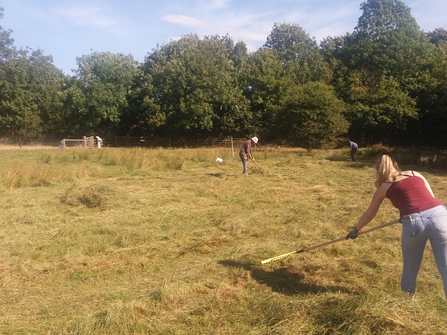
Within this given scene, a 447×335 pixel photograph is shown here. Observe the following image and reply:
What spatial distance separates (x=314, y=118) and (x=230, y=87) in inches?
490

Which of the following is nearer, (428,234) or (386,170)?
(428,234)

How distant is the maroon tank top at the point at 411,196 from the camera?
139 inches

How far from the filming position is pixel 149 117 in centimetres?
3675

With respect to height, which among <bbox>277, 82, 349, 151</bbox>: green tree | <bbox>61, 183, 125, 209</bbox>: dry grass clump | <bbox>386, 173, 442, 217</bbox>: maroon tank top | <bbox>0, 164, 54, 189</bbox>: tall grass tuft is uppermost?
<bbox>277, 82, 349, 151</bbox>: green tree

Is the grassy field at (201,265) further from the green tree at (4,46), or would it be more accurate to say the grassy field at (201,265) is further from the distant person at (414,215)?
the green tree at (4,46)

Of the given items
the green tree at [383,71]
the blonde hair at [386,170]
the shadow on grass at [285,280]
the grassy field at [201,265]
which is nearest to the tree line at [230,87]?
the green tree at [383,71]

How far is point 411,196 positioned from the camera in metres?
3.56

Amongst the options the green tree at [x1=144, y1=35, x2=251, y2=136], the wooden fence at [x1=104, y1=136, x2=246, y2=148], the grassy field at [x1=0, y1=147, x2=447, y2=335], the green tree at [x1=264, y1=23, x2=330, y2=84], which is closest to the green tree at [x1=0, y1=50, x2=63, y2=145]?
the wooden fence at [x1=104, y1=136, x2=246, y2=148]

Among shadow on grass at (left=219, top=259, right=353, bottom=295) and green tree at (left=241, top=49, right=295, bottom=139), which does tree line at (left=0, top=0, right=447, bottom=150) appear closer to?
green tree at (left=241, top=49, right=295, bottom=139)

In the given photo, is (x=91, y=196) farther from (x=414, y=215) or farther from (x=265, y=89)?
(x=265, y=89)

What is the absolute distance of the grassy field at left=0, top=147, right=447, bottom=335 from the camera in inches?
138

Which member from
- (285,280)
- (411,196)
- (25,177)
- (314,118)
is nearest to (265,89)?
(314,118)

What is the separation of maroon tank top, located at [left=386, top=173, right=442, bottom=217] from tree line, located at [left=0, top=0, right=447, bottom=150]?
28.1 m

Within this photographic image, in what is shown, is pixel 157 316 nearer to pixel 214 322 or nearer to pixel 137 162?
pixel 214 322
